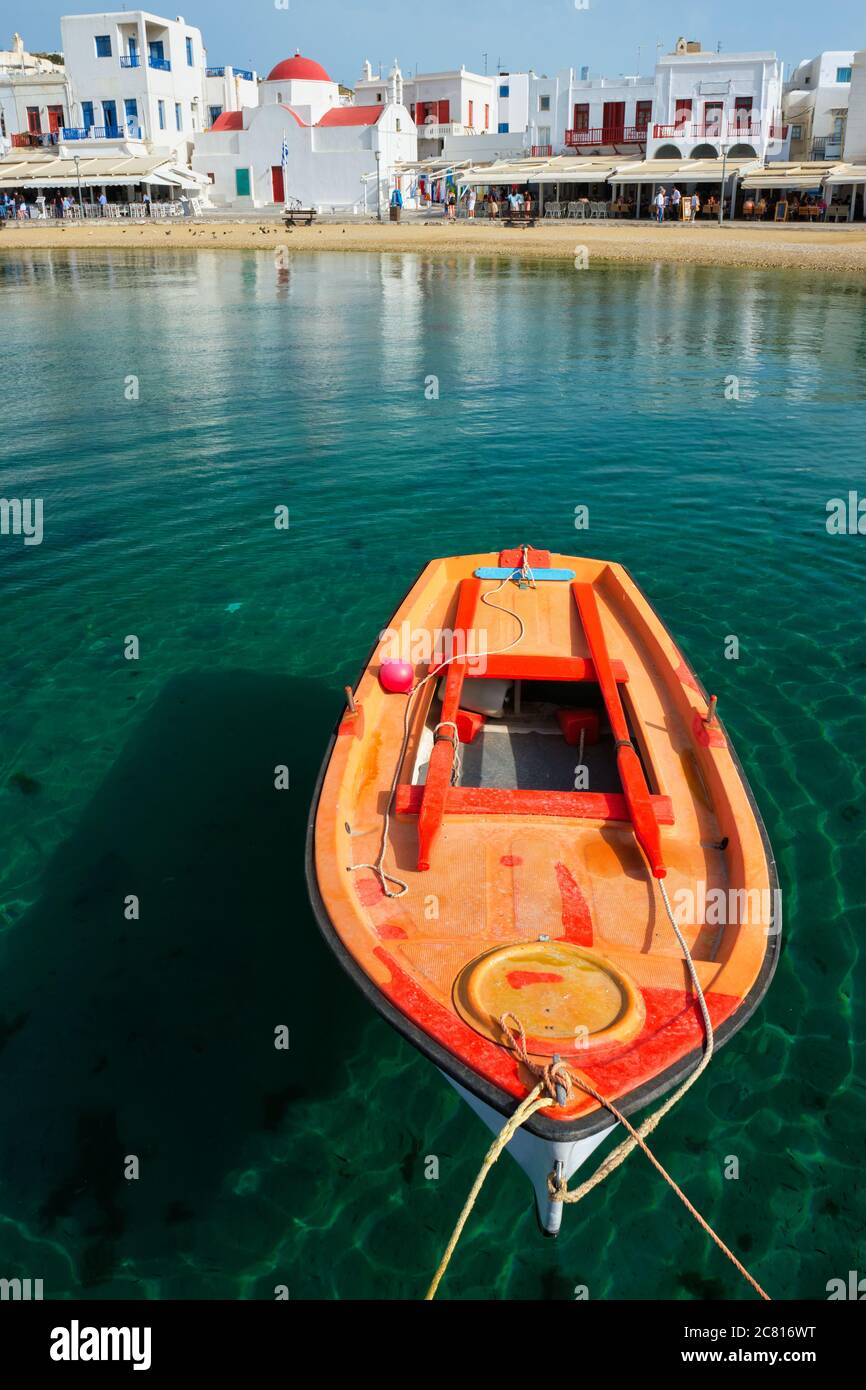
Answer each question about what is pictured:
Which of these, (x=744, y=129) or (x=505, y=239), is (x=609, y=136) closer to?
(x=744, y=129)

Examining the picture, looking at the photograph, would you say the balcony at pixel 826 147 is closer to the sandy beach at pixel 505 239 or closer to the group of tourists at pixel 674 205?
the group of tourists at pixel 674 205

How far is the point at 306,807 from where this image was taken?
916 centimetres

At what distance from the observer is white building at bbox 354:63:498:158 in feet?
264

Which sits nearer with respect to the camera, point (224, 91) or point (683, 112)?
point (683, 112)

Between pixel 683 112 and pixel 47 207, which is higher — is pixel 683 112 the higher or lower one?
the higher one

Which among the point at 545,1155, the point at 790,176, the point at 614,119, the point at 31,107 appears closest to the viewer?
the point at 545,1155

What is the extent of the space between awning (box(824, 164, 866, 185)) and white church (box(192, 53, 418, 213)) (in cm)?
3352

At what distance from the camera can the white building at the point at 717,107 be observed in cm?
6475

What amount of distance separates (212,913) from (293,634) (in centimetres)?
536

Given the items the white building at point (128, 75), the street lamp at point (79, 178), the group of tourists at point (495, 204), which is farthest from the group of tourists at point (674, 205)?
the street lamp at point (79, 178)

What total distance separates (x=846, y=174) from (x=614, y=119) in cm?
2792

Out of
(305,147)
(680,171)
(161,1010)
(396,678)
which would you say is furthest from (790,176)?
(161,1010)

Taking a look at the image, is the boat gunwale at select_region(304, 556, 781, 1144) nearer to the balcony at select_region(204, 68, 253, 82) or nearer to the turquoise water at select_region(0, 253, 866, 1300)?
the turquoise water at select_region(0, 253, 866, 1300)

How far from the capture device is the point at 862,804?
9.00 m
